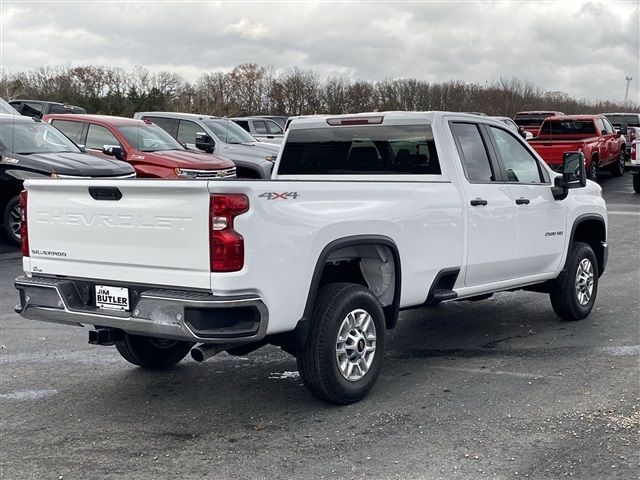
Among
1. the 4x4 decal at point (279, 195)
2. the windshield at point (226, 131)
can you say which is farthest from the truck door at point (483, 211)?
the windshield at point (226, 131)

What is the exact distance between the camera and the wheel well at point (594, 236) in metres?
8.05

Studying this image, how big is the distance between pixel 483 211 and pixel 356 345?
67.6 inches

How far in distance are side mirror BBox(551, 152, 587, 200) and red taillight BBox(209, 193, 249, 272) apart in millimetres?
3714

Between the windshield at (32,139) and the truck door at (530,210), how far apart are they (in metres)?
7.82

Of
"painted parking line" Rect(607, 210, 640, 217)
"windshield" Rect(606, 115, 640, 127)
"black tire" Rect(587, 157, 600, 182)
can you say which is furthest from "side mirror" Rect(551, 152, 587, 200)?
"windshield" Rect(606, 115, 640, 127)

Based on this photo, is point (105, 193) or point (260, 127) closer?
point (105, 193)

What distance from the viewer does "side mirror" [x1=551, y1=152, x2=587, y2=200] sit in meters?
7.20

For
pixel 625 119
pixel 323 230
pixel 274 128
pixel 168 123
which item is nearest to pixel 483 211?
pixel 323 230

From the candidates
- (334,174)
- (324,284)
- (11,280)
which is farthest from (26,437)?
(11,280)

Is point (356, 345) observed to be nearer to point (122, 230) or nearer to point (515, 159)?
point (122, 230)

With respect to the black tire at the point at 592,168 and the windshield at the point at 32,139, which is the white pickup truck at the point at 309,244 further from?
the black tire at the point at 592,168

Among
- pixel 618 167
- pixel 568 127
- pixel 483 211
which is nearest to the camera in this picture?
pixel 483 211

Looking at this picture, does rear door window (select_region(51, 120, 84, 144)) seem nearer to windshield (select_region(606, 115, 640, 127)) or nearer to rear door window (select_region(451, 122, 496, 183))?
rear door window (select_region(451, 122, 496, 183))

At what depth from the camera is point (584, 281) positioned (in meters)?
7.78
